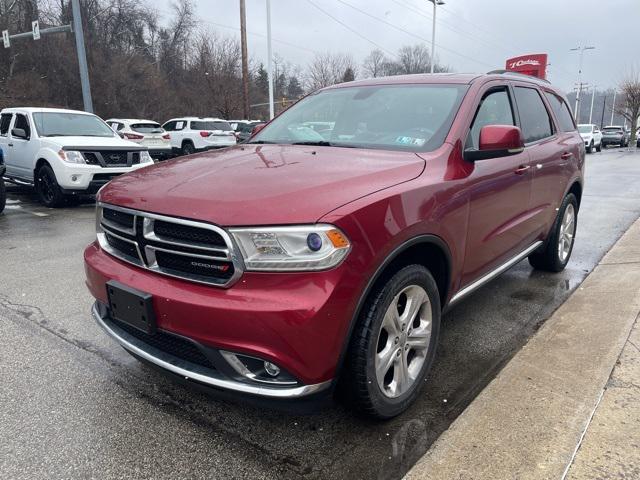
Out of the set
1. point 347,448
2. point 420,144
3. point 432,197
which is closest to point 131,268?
point 347,448

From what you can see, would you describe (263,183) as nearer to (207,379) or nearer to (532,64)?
(207,379)

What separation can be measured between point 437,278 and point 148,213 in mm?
1595

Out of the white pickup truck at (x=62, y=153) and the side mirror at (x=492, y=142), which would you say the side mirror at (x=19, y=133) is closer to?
the white pickup truck at (x=62, y=153)

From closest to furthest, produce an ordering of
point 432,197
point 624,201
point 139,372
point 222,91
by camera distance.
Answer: point 432,197, point 139,372, point 624,201, point 222,91

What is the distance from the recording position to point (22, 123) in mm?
9648

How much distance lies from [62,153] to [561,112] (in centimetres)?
764

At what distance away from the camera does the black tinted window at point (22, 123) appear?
9.40 m

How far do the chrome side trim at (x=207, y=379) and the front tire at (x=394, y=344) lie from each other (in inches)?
8.8

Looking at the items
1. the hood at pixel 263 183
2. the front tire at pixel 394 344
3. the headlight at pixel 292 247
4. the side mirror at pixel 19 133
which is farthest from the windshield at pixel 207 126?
the headlight at pixel 292 247

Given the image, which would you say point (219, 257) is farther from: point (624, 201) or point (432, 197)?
point (624, 201)

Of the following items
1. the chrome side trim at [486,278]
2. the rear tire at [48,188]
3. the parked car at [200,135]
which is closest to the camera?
the chrome side trim at [486,278]

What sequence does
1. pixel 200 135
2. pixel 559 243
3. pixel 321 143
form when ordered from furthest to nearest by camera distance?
1. pixel 200 135
2. pixel 559 243
3. pixel 321 143

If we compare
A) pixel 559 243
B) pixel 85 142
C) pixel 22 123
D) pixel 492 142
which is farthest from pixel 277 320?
pixel 22 123

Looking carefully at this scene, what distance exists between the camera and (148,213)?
2332 millimetres
